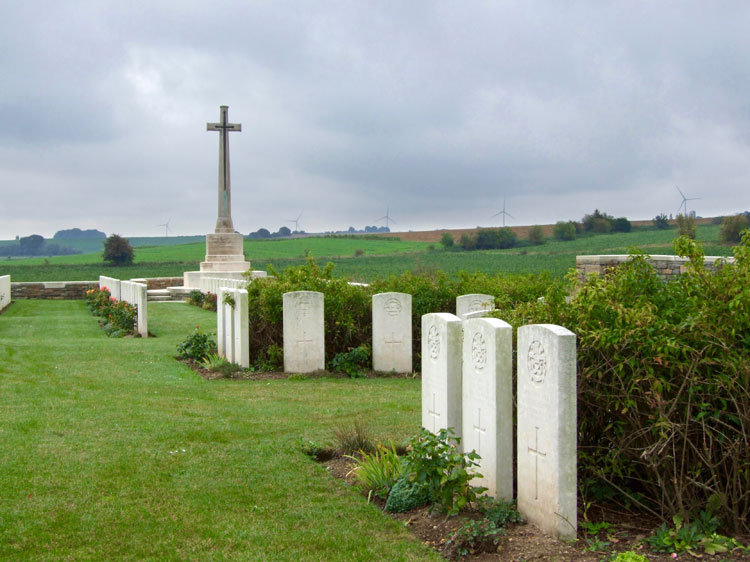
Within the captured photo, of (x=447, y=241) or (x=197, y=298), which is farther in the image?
(x=447, y=241)

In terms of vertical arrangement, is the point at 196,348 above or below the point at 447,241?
below

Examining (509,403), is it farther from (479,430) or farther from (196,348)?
(196,348)

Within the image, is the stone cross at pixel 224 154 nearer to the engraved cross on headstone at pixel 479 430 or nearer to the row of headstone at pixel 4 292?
the row of headstone at pixel 4 292

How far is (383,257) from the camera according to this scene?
2606 inches

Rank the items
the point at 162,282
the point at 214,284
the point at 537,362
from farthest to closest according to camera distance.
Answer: the point at 162,282, the point at 214,284, the point at 537,362

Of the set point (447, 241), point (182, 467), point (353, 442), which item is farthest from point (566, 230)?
point (182, 467)

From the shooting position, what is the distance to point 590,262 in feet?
61.8

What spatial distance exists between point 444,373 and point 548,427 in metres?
1.27

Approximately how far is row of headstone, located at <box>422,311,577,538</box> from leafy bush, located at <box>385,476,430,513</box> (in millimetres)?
400

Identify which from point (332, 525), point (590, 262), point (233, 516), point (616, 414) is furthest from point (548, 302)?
point (590, 262)

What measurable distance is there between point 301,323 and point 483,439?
619 centimetres

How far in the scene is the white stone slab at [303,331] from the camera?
35.2ft

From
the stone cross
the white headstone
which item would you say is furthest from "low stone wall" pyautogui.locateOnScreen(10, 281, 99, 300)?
the white headstone

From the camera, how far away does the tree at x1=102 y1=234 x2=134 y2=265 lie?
55.7 m
